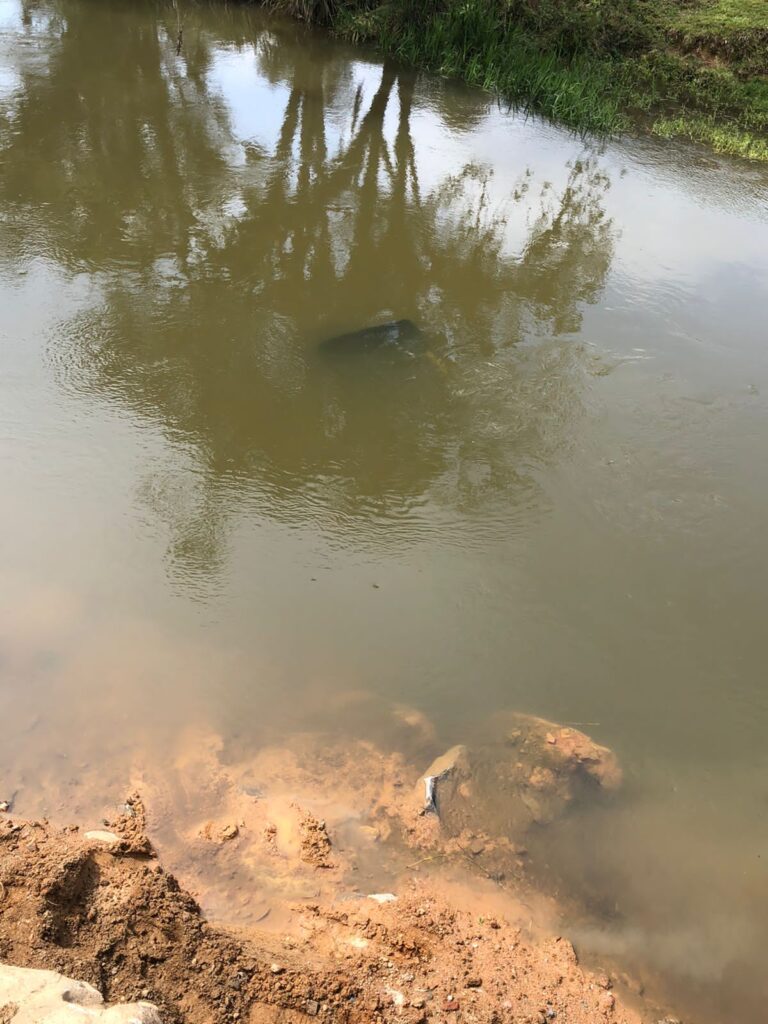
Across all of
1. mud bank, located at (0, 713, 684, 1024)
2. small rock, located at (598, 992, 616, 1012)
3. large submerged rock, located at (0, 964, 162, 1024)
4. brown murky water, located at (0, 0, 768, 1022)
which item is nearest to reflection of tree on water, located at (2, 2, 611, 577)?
brown murky water, located at (0, 0, 768, 1022)

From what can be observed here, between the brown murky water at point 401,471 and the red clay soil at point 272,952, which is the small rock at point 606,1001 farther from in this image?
the brown murky water at point 401,471

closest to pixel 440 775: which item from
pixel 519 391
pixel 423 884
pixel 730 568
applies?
pixel 423 884

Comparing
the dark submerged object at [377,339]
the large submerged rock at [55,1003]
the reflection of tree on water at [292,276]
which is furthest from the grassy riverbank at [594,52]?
the large submerged rock at [55,1003]

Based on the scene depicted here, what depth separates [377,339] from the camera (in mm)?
5375

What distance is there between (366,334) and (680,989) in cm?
417

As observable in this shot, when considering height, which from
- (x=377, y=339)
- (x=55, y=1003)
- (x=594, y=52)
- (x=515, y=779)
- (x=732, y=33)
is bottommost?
(x=515, y=779)

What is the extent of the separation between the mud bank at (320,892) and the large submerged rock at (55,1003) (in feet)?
0.14

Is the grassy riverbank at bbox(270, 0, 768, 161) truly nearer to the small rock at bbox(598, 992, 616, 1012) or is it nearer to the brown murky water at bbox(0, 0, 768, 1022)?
the brown murky water at bbox(0, 0, 768, 1022)

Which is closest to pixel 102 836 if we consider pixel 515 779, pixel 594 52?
pixel 515 779

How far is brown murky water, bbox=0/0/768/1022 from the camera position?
311 centimetres

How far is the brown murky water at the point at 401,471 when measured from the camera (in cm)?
311

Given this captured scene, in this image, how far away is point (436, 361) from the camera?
5270 millimetres

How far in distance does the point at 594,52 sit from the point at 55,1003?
476 inches

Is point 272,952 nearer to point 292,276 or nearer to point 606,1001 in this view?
point 606,1001
